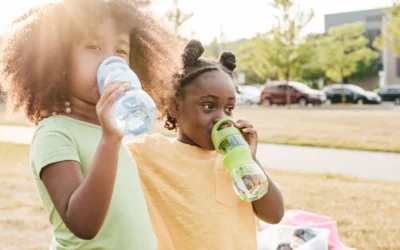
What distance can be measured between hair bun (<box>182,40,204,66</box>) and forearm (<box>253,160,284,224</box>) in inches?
21.0

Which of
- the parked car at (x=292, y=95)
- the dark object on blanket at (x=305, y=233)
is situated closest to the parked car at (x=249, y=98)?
the parked car at (x=292, y=95)

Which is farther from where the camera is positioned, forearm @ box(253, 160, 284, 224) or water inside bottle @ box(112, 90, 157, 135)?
forearm @ box(253, 160, 284, 224)

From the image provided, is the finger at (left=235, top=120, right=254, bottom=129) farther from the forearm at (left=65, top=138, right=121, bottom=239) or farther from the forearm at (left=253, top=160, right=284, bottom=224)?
the forearm at (left=65, top=138, right=121, bottom=239)

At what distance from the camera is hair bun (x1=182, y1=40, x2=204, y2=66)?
7.30 ft

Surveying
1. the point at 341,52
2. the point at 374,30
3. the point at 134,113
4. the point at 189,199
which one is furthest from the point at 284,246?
the point at 374,30

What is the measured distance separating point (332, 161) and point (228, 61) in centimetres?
598

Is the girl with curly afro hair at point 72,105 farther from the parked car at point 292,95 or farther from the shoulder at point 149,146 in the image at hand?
the parked car at point 292,95

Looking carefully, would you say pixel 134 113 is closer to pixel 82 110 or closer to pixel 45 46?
pixel 82 110

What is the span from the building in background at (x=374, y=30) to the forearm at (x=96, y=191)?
49.6m

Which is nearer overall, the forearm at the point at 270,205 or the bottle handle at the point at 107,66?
the bottle handle at the point at 107,66

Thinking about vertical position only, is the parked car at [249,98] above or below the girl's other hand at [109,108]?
below

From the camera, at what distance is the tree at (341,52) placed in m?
37.6

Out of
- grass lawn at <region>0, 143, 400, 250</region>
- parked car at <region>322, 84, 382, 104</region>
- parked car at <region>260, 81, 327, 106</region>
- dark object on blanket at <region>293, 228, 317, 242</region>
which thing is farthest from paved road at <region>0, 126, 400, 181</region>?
parked car at <region>322, 84, 382, 104</region>

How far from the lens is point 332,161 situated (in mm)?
7859
